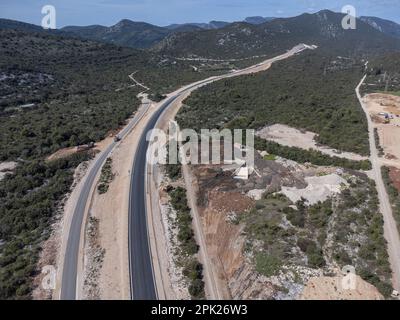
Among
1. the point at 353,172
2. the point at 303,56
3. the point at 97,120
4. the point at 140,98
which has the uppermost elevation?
the point at 303,56

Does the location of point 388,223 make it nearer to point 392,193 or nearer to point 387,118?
point 392,193

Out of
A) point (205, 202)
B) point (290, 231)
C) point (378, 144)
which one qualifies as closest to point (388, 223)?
point (290, 231)

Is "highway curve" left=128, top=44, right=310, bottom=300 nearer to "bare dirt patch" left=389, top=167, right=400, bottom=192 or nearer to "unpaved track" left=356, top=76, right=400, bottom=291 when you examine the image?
"unpaved track" left=356, top=76, right=400, bottom=291

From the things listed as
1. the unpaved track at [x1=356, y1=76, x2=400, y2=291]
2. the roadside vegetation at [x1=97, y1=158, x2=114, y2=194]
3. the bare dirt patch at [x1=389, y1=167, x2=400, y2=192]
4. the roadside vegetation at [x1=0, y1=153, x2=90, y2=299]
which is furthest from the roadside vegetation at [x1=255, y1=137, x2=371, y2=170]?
the roadside vegetation at [x1=0, y1=153, x2=90, y2=299]

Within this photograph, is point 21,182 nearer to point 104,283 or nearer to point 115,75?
point 104,283
